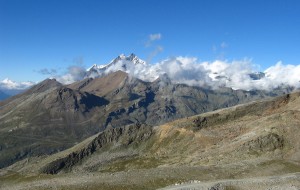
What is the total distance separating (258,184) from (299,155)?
87596mm

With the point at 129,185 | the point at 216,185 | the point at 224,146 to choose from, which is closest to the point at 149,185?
the point at 129,185

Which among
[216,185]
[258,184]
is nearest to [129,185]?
[216,185]

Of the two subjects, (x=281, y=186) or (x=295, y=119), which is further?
(x=295, y=119)

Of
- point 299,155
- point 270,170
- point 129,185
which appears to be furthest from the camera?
point 299,155

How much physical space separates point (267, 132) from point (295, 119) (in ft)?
48.5

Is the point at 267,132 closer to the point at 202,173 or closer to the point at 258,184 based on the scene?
the point at 202,173

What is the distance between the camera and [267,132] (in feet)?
630

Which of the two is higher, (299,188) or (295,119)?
(295,119)

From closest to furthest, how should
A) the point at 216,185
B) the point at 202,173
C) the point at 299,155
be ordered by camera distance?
the point at 216,185
the point at 202,173
the point at 299,155

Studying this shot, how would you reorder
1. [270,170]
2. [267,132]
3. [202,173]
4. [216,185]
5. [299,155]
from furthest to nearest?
[267,132], [299,155], [270,170], [202,173], [216,185]

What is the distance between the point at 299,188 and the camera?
3204 inches

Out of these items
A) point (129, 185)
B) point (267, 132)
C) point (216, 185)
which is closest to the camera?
point (216, 185)

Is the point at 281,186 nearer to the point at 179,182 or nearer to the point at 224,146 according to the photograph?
the point at 179,182

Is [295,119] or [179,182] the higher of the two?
[295,119]
